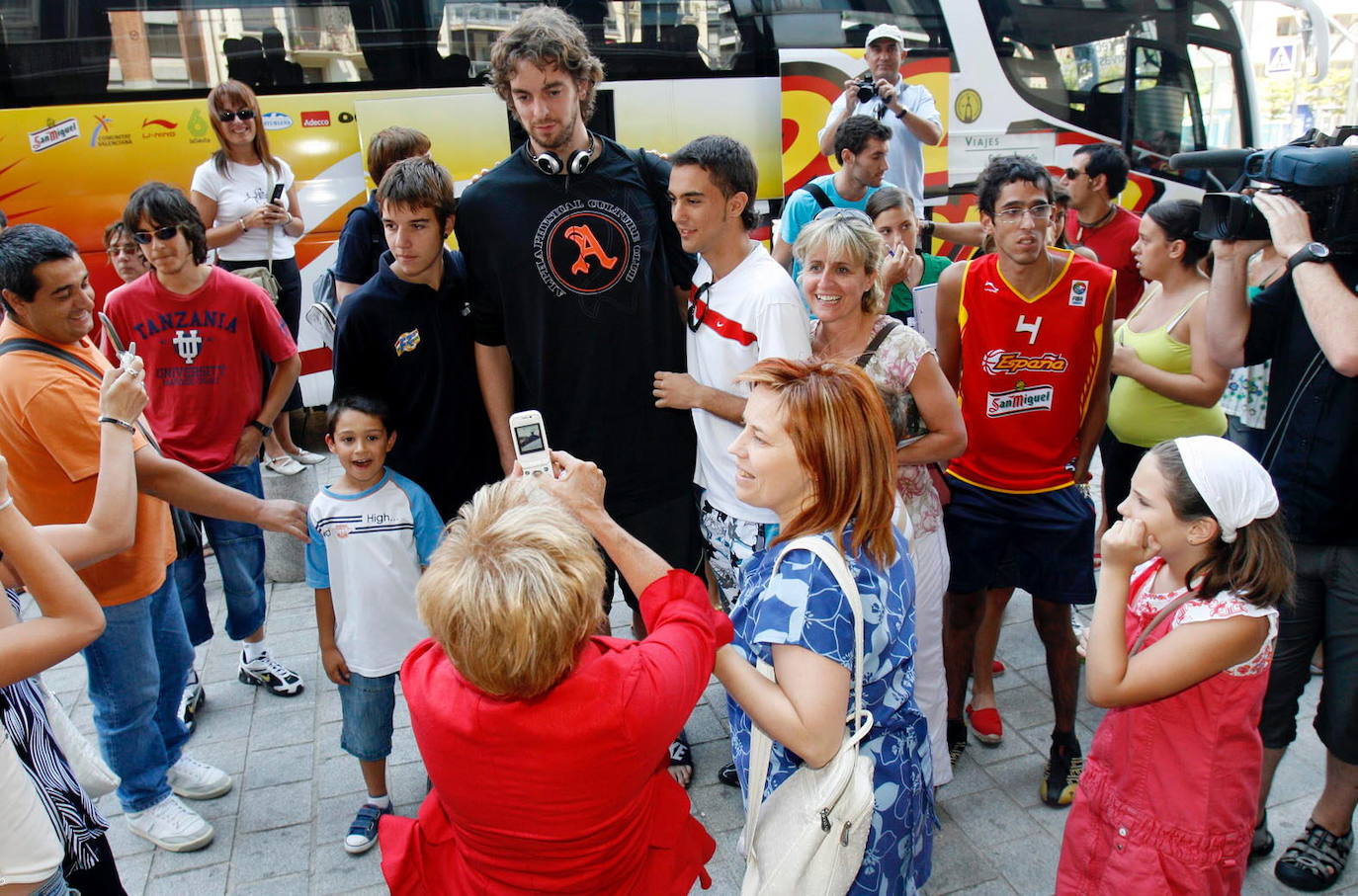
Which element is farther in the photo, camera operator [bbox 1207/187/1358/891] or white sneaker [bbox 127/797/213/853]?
white sneaker [bbox 127/797/213/853]

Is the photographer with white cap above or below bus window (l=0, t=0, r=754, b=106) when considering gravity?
below

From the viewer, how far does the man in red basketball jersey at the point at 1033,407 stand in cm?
322

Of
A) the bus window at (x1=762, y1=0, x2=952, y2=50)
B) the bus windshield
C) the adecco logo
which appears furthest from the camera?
the bus windshield

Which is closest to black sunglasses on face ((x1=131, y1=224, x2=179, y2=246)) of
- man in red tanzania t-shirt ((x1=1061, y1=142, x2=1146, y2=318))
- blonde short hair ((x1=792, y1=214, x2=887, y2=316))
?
blonde short hair ((x1=792, y1=214, x2=887, y2=316))

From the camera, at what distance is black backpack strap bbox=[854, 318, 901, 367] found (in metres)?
2.92

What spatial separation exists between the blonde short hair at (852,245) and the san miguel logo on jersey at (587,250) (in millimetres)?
564

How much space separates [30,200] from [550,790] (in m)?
6.23

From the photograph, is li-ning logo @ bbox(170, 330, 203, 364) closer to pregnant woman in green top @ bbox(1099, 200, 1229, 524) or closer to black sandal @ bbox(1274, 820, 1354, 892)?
pregnant woman in green top @ bbox(1099, 200, 1229, 524)

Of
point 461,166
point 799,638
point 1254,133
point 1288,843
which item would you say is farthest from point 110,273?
point 1254,133

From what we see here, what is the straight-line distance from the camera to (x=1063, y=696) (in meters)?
3.33

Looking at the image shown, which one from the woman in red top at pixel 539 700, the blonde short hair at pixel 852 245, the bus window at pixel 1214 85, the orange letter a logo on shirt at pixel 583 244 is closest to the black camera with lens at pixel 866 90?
the blonde short hair at pixel 852 245

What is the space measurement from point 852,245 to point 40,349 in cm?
243

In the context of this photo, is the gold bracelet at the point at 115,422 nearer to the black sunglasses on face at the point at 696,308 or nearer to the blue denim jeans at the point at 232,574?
the blue denim jeans at the point at 232,574

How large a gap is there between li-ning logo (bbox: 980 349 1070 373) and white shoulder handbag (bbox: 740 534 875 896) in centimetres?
177
